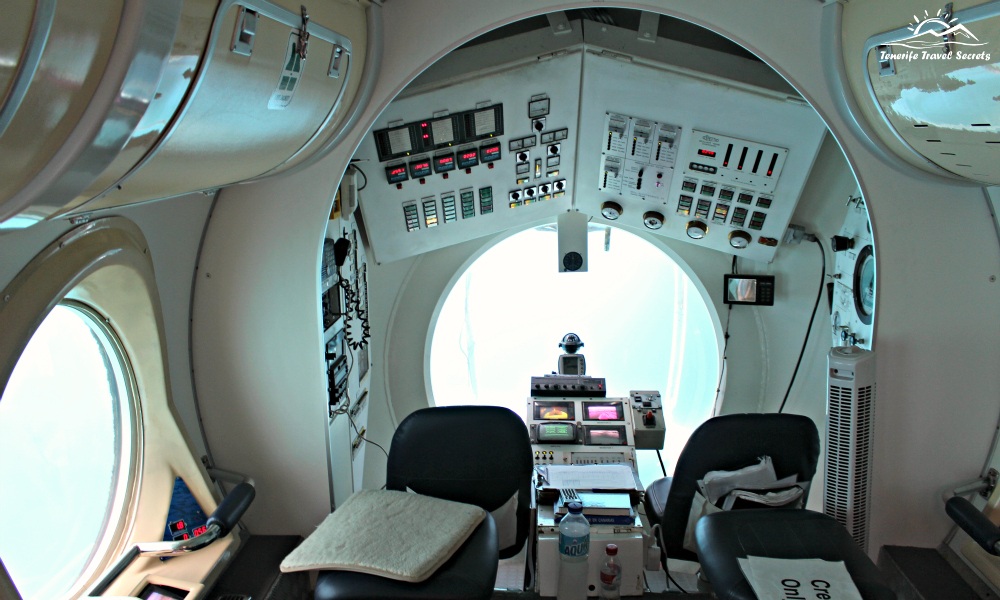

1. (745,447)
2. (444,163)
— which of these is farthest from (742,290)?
(444,163)

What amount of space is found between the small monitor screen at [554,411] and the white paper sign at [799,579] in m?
1.52

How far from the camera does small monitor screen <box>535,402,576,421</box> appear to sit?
3752 mm

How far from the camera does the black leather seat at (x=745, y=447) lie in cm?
272

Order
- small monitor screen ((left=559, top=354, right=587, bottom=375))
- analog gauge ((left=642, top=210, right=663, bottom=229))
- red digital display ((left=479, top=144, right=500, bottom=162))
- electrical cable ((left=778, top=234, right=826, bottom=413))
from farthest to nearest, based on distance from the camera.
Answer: small monitor screen ((left=559, top=354, right=587, bottom=375)) → electrical cable ((left=778, top=234, right=826, bottom=413)) → analog gauge ((left=642, top=210, right=663, bottom=229)) → red digital display ((left=479, top=144, right=500, bottom=162))

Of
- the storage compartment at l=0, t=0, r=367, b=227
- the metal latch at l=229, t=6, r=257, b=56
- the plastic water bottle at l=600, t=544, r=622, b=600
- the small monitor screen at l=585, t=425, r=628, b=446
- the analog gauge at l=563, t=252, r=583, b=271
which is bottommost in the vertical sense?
the plastic water bottle at l=600, t=544, r=622, b=600

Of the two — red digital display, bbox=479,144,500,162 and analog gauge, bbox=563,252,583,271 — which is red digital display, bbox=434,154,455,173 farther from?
analog gauge, bbox=563,252,583,271

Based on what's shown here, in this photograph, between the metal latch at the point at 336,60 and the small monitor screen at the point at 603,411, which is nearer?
the metal latch at the point at 336,60

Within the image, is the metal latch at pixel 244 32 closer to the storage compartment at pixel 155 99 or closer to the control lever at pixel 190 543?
the storage compartment at pixel 155 99

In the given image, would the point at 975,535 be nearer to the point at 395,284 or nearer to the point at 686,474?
the point at 686,474

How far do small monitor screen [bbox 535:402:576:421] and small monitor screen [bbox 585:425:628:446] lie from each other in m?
0.14

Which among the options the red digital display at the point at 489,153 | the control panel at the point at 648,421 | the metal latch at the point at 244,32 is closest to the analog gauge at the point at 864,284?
the control panel at the point at 648,421

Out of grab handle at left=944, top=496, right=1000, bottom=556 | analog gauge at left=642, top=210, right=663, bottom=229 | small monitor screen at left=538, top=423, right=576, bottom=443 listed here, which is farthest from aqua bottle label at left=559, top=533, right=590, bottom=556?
analog gauge at left=642, top=210, right=663, bottom=229

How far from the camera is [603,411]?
382 cm

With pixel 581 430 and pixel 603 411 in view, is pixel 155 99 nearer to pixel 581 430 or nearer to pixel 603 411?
pixel 581 430
